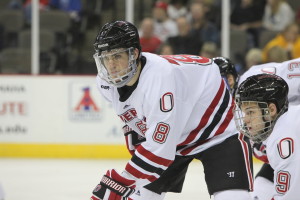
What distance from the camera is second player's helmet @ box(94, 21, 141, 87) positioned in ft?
11.1

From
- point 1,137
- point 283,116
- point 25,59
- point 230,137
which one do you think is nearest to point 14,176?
point 1,137

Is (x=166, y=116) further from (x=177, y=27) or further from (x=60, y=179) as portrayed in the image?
(x=177, y=27)

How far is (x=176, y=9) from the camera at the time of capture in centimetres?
845

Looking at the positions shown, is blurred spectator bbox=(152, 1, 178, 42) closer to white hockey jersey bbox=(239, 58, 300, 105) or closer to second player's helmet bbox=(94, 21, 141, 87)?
white hockey jersey bbox=(239, 58, 300, 105)

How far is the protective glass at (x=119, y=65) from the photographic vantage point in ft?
11.1

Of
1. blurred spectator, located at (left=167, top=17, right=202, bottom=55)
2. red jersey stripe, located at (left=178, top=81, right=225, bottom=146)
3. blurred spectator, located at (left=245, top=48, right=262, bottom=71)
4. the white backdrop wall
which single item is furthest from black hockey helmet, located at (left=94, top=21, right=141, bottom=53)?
blurred spectator, located at (left=167, top=17, right=202, bottom=55)

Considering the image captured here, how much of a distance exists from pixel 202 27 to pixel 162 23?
495mm

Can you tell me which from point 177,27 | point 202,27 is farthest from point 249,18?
point 177,27

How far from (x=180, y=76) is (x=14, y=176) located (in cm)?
312

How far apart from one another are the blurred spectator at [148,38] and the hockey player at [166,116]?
14.0 feet

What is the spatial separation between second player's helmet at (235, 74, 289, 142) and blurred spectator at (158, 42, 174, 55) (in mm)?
4441

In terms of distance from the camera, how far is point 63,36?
838cm

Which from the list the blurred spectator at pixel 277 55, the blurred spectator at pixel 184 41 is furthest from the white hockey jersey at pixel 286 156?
the blurred spectator at pixel 184 41

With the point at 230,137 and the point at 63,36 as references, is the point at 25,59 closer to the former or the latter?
the point at 63,36
